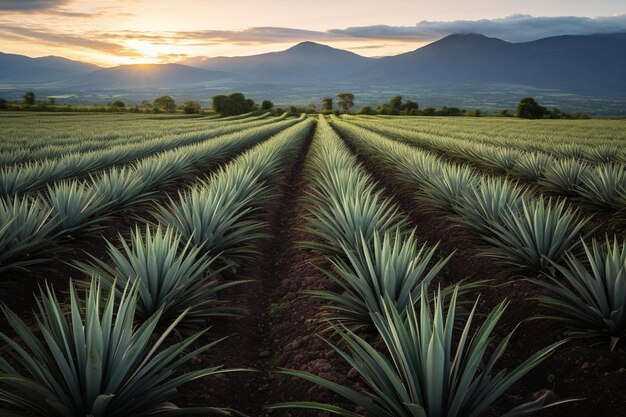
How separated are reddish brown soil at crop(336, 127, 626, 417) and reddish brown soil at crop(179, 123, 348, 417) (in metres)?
1.24

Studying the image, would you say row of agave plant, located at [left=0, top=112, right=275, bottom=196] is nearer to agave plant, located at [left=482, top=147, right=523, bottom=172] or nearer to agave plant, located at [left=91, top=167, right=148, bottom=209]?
agave plant, located at [left=91, top=167, right=148, bottom=209]

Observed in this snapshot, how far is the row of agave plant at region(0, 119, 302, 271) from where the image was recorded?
14.4 feet

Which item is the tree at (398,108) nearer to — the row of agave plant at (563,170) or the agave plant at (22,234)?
the row of agave plant at (563,170)

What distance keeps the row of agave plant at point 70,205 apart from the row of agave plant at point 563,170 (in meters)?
7.17

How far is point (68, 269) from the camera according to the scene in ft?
16.1

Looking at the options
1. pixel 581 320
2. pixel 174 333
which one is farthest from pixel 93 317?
pixel 581 320

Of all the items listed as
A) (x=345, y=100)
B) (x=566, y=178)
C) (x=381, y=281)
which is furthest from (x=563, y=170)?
(x=345, y=100)

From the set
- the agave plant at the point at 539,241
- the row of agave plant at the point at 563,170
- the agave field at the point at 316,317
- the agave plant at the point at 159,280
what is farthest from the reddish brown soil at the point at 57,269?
the row of agave plant at the point at 563,170

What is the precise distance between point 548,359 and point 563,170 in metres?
6.30

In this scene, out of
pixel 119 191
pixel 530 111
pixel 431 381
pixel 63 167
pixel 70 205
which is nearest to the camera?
pixel 431 381

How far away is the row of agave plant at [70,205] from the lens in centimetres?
438

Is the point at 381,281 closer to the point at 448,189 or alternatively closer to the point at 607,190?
the point at 448,189

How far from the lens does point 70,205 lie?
5383 mm

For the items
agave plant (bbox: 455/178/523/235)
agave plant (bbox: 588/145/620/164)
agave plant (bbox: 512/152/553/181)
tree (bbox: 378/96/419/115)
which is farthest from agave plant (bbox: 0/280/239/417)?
tree (bbox: 378/96/419/115)
